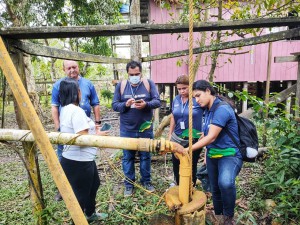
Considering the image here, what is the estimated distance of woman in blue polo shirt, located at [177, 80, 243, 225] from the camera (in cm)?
227

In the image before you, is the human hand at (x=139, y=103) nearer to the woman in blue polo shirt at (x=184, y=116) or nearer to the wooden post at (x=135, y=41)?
the woman in blue polo shirt at (x=184, y=116)

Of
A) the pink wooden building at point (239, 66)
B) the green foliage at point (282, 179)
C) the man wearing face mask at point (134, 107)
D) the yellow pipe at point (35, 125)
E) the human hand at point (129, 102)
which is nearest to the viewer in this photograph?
the yellow pipe at point (35, 125)

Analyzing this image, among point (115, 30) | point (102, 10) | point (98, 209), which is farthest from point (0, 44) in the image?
point (102, 10)

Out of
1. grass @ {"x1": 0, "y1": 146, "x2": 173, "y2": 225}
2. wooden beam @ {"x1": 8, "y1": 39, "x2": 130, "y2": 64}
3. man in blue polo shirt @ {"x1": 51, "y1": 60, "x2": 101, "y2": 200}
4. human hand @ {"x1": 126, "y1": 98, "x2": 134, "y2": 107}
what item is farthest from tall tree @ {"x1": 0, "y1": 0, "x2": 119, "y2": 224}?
human hand @ {"x1": 126, "y1": 98, "x2": 134, "y2": 107}

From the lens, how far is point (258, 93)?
12523 mm

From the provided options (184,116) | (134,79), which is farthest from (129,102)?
(184,116)

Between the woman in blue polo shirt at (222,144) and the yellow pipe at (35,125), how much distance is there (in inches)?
51.5

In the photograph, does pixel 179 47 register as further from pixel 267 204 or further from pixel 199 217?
pixel 199 217

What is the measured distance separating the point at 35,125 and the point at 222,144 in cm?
175

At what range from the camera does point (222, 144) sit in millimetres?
2379

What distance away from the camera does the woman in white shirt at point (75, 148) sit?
7.29ft

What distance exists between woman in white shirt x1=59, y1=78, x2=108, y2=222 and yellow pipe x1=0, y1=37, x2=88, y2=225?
873 millimetres

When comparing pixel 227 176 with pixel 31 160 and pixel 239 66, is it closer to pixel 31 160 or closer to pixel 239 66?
pixel 31 160

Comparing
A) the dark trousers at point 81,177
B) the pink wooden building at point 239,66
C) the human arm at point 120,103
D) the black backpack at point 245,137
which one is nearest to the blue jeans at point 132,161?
the human arm at point 120,103
